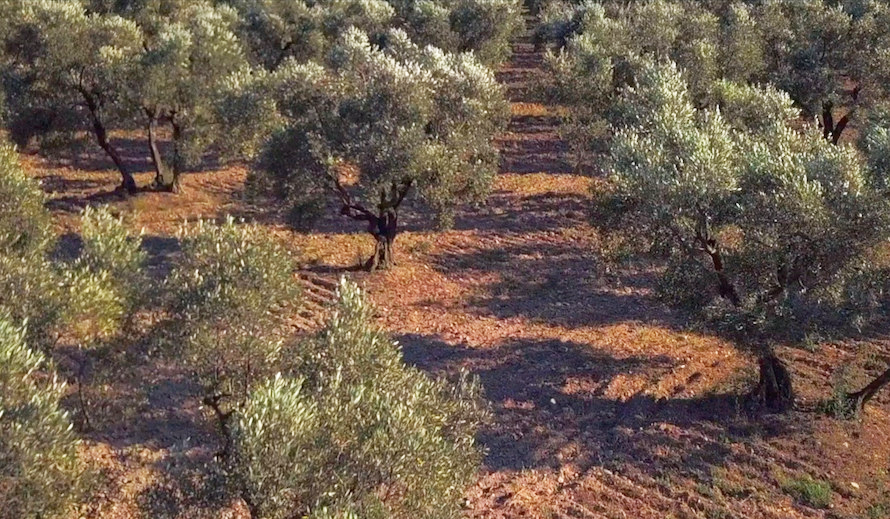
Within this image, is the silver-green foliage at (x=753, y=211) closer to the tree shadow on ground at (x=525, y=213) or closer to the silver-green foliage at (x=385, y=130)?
the silver-green foliage at (x=385, y=130)

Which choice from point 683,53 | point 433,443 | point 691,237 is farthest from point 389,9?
point 433,443

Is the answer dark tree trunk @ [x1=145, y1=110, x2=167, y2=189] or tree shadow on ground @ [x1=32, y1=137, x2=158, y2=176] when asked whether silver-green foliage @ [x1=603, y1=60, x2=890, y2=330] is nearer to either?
dark tree trunk @ [x1=145, y1=110, x2=167, y2=189]

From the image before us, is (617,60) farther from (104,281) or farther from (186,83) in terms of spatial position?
(104,281)

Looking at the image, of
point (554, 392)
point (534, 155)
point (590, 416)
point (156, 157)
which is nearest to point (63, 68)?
point (156, 157)

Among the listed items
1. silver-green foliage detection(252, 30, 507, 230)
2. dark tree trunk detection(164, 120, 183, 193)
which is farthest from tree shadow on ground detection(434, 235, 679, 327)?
dark tree trunk detection(164, 120, 183, 193)

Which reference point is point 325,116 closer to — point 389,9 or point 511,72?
point 389,9
